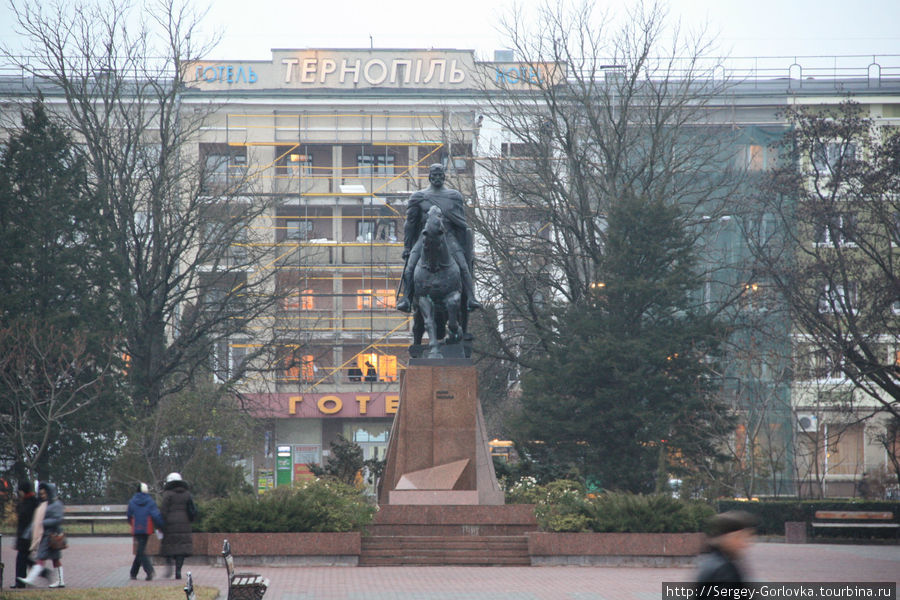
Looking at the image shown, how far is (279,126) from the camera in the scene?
57188mm

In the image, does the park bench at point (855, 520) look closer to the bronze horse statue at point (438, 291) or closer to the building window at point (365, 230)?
the bronze horse statue at point (438, 291)

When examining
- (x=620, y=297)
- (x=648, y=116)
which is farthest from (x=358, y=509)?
(x=648, y=116)

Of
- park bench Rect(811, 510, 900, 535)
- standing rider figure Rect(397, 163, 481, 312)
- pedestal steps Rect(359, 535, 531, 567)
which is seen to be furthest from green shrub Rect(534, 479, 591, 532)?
park bench Rect(811, 510, 900, 535)

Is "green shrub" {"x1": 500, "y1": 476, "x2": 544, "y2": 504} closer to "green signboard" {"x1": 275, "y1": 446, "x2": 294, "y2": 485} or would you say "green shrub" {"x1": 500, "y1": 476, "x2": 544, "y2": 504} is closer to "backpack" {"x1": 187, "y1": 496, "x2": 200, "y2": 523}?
"backpack" {"x1": 187, "y1": 496, "x2": 200, "y2": 523}

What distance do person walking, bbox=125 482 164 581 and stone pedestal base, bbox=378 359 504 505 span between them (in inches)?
176

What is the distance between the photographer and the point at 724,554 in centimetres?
696

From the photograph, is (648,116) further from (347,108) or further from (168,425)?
(347,108)

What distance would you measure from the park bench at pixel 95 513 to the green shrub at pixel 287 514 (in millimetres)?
→ 9860

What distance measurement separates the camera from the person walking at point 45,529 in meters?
15.0

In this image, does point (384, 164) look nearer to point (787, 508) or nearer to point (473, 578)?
point (787, 508)

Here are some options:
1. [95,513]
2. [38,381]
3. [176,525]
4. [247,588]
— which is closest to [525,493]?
[176,525]

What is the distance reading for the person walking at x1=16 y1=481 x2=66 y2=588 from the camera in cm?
1501

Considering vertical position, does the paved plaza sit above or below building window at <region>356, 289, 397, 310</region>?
below

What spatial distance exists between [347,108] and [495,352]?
86.2 ft
